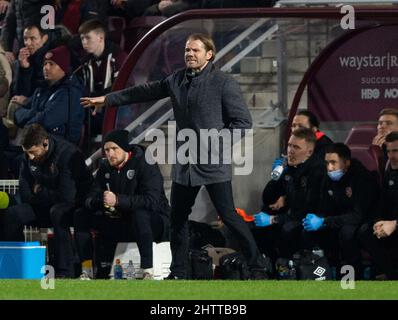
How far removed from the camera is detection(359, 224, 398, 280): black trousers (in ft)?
46.5

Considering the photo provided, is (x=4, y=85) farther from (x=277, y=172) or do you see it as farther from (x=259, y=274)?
(x=259, y=274)

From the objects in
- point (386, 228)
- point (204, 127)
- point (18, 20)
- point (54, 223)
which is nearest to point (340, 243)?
point (386, 228)

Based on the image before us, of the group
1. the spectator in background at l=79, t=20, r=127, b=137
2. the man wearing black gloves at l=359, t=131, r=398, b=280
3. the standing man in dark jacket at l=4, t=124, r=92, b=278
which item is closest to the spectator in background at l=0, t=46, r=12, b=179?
the spectator in background at l=79, t=20, r=127, b=137

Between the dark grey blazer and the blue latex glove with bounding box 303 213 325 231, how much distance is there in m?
0.97

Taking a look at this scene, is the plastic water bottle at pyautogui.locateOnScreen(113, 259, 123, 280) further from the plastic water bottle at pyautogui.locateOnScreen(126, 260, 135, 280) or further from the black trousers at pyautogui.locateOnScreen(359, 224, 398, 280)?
the black trousers at pyautogui.locateOnScreen(359, 224, 398, 280)

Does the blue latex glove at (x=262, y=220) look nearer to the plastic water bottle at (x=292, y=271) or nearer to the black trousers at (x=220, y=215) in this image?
the plastic water bottle at (x=292, y=271)

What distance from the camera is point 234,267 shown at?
14.4 metres

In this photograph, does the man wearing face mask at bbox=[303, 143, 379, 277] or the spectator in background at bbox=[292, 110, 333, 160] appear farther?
the spectator in background at bbox=[292, 110, 333, 160]

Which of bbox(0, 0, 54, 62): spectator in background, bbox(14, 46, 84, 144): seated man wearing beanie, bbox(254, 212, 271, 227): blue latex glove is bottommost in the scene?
bbox(254, 212, 271, 227): blue latex glove

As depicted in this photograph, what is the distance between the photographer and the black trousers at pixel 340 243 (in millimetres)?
14289

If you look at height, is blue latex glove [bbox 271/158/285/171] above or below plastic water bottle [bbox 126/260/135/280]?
above
